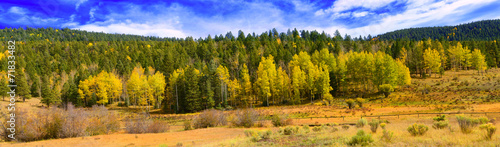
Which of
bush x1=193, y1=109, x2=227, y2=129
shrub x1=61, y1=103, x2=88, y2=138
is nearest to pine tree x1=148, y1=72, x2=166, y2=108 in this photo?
bush x1=193, y1=109, x2=227, y2=129

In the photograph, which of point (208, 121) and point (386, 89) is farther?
point (386, 89)

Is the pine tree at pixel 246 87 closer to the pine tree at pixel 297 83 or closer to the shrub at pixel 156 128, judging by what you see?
the pine tree at pixel 297 83

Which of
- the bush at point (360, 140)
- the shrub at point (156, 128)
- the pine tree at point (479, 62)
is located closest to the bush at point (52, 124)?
the shrub at point (156, 128)

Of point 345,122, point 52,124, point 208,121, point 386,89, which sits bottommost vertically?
point 345,122

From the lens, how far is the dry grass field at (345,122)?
14.1 metres

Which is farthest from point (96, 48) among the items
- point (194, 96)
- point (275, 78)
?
point (275, 78)

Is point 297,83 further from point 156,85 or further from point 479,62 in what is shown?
point 479,62

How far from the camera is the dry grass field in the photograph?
46.3 ft

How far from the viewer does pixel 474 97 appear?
140ft

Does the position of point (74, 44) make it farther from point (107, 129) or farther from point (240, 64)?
point (107, 129)

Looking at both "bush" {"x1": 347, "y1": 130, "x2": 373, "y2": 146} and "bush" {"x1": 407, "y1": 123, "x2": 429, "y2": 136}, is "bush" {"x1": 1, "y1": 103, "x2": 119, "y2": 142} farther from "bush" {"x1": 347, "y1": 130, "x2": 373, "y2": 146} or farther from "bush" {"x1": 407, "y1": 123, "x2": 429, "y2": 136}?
"bush" {"x1": 407, "y1": 123, "x2": 429, "y2": 136}

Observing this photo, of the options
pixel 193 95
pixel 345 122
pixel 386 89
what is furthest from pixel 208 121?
pixel 386 89

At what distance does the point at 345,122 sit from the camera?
27.7 m

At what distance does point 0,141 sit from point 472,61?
102 m
